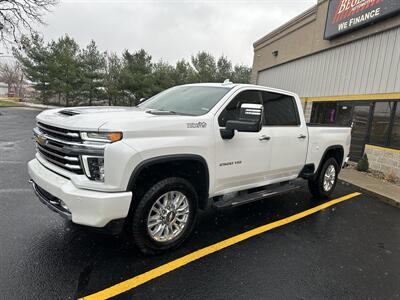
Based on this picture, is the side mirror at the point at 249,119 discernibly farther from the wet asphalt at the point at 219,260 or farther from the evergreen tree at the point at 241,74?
the evergreen tree at the point at 241,74

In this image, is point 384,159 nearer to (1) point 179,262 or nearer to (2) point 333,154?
(2) point 333,154

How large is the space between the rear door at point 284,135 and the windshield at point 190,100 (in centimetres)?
90

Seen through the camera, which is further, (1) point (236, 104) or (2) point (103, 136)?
(1) point (236, 104)

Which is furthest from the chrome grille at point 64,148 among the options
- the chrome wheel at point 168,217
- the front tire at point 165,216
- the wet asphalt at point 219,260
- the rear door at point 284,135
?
the rear door at point 284,135

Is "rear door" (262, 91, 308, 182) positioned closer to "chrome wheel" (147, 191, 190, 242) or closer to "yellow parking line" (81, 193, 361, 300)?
"yellow parking line" (81, 193, 361, 300)

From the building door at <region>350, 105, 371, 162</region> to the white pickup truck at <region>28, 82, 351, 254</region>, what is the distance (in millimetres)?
6529

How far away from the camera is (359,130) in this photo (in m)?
9.73

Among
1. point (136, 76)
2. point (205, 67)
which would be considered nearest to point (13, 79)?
point (136, 76)

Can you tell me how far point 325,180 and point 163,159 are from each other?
158 inches

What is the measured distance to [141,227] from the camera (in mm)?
2803

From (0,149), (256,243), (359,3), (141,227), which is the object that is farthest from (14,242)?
(359,3)

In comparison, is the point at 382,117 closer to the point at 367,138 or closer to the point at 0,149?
the point at 367,138

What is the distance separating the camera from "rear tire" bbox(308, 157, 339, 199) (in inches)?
209

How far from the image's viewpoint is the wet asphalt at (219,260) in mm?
2527
